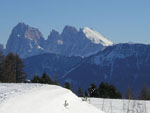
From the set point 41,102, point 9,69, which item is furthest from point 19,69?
point 41,102

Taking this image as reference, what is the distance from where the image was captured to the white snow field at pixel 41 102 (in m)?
4.70

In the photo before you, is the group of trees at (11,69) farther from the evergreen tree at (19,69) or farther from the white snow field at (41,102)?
the white snow field at (41,102)

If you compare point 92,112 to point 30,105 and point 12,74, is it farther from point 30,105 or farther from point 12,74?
point 12,74

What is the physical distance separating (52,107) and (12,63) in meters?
53.2

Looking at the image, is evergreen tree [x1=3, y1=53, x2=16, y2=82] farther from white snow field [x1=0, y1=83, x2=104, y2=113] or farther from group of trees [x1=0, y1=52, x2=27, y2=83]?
white snow field [x1=0, y1=83, x2=104, y2=113]

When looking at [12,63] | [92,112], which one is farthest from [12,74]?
[92,112]

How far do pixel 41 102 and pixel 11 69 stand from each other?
51495mm

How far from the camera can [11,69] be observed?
183 feet

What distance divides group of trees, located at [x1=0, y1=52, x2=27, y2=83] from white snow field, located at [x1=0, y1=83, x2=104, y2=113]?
144ft

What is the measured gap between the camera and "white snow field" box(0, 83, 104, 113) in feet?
15.4

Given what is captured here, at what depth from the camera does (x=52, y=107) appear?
5445 mm

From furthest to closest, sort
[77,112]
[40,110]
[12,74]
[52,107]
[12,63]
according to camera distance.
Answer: [12,63] → [12,74] → [77,112] → [52,107] → [40,110]

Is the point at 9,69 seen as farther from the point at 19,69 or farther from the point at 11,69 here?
the point at 19,69

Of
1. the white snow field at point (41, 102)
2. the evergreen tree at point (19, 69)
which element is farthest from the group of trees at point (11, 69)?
the white snow field at point (41, 102)
